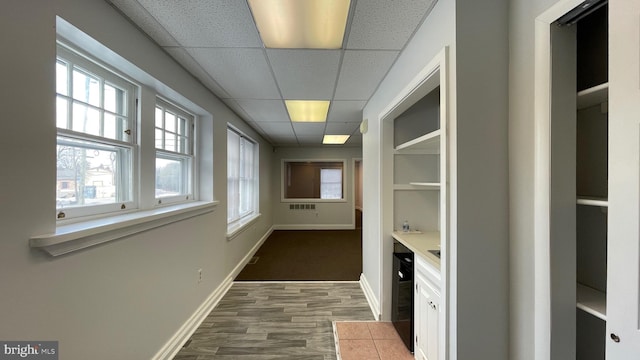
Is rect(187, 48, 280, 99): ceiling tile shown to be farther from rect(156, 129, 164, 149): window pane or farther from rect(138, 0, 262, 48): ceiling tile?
rect(156, 129, 164, 149): window pane

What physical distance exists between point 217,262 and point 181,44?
226 cm

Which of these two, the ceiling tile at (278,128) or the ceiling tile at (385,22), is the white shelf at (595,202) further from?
the ceiling tile at (278,128)

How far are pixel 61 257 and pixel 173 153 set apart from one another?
132 cm

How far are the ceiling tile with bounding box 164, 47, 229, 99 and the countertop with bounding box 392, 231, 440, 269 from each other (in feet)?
7.42

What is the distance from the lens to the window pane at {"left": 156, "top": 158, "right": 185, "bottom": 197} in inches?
83.8

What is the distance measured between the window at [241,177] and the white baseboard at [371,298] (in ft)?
6.83

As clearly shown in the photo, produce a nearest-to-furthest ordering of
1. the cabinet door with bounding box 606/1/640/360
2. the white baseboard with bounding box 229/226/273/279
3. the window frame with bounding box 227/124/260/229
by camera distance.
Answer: the cabinet door with bounding box 606/1/640/360 < the white baseboard with bounding box 229/226/273/279 < the window frame with bounding box 227/124/260/229

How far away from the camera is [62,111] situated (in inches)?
49.3

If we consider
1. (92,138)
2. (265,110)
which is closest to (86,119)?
(92,138)

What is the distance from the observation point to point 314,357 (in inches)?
77.7

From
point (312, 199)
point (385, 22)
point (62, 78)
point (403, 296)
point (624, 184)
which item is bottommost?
point (403, 296)

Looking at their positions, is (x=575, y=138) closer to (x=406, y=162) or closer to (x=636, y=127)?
(x=636, y=127)

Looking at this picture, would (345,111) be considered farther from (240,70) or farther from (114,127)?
(114,127)

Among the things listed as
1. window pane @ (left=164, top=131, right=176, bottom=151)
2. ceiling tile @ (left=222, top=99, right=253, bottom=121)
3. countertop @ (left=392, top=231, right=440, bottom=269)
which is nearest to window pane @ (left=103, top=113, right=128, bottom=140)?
window pane @ (left=164, top=131, right=176, bottom=151)
